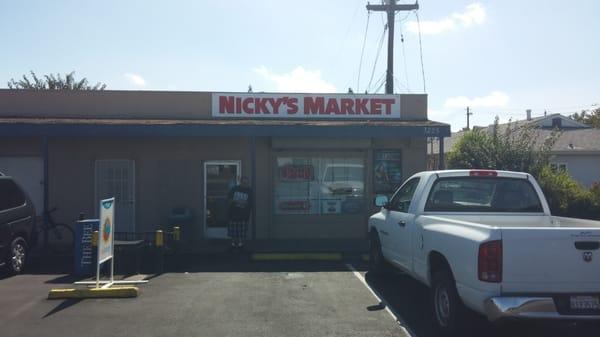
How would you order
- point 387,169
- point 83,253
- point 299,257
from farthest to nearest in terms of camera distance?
point 387,169 → point 299,257 → point 83,253

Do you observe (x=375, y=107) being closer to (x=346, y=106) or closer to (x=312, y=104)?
(x=346, y=106)

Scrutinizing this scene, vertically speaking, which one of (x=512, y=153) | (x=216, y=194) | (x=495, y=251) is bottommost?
(x=495, y=251)

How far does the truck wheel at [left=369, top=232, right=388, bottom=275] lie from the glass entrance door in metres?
5.70

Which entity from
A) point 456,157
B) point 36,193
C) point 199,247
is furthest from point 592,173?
point 36,193

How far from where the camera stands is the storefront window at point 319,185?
1492 centimetres

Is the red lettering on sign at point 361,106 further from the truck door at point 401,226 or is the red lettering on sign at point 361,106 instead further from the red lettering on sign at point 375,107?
the truck door at point 401,226

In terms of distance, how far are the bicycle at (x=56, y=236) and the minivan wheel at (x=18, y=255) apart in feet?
6.32

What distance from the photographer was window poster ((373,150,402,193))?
15.1m

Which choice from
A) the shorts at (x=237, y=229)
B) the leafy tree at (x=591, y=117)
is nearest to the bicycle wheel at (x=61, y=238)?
the shorts at (x=237, y=229)

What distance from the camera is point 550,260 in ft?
17.4

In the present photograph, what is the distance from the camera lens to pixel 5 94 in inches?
580

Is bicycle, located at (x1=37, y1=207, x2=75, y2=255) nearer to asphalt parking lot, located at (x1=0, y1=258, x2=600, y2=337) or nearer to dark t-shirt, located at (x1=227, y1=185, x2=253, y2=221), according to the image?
asphalt parking lot, located at (x1=0, y1=258, x2=600, y2=337)

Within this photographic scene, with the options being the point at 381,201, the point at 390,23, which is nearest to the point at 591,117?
the point at 390,23

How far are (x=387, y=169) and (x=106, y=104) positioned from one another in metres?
7.71
